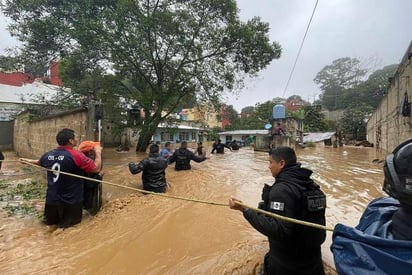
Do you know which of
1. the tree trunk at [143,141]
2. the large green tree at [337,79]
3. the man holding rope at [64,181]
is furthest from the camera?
the large green tree at [337,79]

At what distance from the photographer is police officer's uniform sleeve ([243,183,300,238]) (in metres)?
1.91

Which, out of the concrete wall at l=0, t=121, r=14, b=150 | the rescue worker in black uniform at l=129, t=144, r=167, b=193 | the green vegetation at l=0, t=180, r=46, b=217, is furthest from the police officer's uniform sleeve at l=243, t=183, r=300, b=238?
the concrete wall at l=0, t=121, r=14, b=150

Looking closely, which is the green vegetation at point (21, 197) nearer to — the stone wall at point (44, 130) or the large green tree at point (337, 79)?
the stone wall at point (44, 130)

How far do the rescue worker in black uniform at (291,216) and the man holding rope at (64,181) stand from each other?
2.71 m

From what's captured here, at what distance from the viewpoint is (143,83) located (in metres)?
16.1

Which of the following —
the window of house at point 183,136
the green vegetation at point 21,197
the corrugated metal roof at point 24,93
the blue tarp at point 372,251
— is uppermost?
the corrugated metal roof at point 24,93

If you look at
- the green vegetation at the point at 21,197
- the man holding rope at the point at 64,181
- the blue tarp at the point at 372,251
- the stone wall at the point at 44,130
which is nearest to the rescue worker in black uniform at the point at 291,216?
the blue tarp at the point at 372,251

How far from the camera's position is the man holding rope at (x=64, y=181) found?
3.81 meters

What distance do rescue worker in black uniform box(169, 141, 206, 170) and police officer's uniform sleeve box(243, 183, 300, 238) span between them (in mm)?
6821

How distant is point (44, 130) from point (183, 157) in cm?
530

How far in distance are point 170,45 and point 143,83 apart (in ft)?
10.6

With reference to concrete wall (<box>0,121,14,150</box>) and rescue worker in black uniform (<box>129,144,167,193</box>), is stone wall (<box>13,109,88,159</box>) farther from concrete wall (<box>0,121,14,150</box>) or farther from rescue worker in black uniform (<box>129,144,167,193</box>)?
concrete wall (<box>0,121,14,150</box>)

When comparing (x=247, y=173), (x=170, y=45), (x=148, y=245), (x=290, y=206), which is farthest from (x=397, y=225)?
(x=170, y=45)

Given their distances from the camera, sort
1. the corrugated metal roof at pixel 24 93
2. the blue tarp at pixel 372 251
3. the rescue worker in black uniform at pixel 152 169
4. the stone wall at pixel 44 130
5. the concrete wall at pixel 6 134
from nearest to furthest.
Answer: the blue tarp at pixel 372 251 → the rescue worker in black uniform at pixel 152 169 → the stone wall at pixel 44 130 → the concrete wall at pixel 6 134 → the corrugated metal roof at pixel 24 93
